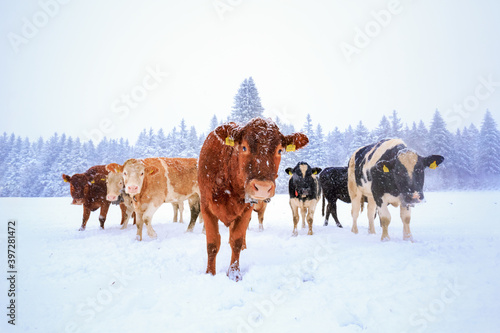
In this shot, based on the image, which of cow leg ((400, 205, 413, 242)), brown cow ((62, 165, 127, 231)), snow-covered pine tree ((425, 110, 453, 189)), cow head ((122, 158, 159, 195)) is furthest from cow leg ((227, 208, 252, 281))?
snow-covered pine tree ((425, 110, 453, 189))

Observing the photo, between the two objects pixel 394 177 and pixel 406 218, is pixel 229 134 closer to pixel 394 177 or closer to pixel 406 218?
pixel 394 177

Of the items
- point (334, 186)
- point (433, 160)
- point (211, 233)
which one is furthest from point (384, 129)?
point (211, 233)

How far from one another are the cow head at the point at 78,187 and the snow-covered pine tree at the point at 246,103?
58.4 feet

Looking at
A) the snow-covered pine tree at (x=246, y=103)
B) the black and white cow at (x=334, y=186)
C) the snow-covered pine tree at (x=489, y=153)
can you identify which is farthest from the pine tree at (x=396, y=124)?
the black and white cow at (x=334, y=186)

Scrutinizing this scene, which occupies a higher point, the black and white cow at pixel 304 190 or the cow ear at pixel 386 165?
the cow ear at pixel 386 165

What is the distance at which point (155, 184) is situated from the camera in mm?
7188

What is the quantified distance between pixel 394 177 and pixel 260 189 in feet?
12.6

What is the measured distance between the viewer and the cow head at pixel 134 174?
21.2 ft

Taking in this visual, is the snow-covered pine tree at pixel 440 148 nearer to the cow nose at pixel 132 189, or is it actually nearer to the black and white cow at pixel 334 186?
the black and white cow at pixel 334 186

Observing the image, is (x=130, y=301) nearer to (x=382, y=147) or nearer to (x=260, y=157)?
(x=260, y=157)

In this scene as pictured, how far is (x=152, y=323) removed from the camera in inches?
95.1

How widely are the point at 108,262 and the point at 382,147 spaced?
6614mm

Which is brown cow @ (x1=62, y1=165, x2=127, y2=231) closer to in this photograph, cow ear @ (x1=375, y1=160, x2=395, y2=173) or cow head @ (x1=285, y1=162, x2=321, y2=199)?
cow head @ (x1=285, y1=162, x2=321, y2=199)

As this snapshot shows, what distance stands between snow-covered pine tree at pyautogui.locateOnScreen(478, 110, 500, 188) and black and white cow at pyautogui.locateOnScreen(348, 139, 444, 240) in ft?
139
